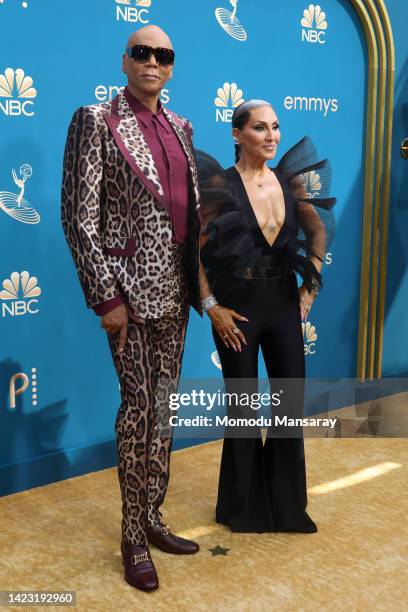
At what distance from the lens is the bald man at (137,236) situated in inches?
88.0

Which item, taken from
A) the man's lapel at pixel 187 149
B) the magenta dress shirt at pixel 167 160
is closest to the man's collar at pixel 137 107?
the magenta dress shirt at pixel 167 160

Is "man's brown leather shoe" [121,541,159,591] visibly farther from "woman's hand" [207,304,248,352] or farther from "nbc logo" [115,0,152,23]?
"nbc logo" [115,0,152,23]

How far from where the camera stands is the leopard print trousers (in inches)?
93.4

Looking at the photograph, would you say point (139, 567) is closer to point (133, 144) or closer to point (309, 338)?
point (133, 144)

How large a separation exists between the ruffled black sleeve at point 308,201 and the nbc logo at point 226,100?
945 millimetres

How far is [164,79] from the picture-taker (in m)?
2.31

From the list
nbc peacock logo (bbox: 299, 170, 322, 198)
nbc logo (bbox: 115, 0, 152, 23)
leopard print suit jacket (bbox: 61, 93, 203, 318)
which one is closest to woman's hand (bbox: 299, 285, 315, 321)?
nbc peacock logo (bbox: 299, 170, 322, 198)

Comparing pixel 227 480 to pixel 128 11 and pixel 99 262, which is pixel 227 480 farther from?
pixel 128 11

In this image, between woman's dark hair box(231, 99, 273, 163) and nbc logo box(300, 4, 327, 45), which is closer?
woman's dark hair box(231, 99, 273, 163)

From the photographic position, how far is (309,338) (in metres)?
4.06

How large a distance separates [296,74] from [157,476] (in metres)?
2.19

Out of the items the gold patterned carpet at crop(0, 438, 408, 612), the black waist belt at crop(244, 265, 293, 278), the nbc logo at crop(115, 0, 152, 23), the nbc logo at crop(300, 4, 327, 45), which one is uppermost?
the nbc logo at crop(300, 4, 327, 45)

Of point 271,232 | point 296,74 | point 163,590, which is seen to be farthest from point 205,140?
point 163,590

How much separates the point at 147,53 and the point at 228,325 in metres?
0.93
